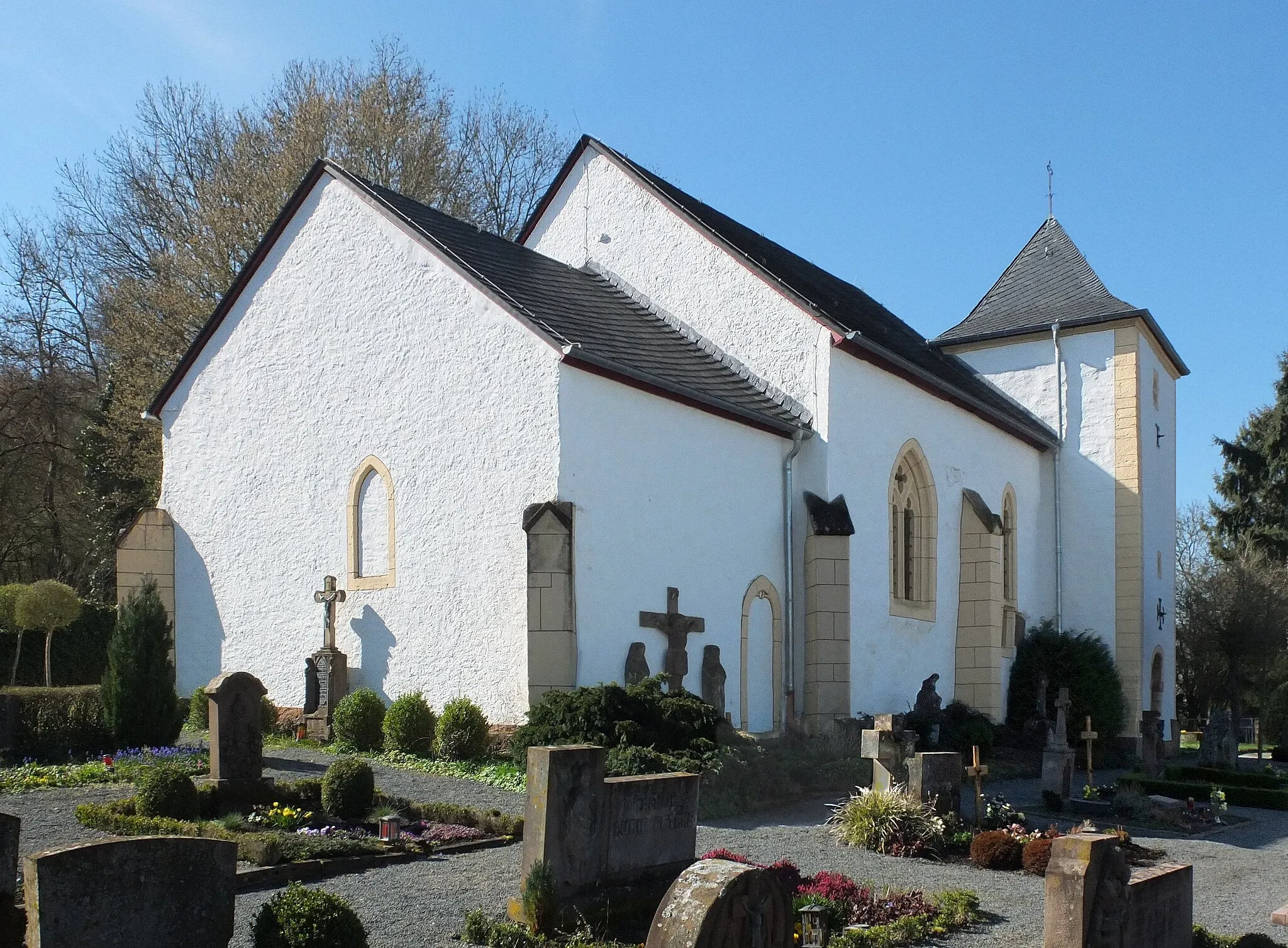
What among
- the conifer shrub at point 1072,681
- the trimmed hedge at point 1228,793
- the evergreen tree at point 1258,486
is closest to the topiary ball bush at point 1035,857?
the trimmed hedge at point 1228,793

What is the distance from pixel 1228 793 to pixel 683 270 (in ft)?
35.8

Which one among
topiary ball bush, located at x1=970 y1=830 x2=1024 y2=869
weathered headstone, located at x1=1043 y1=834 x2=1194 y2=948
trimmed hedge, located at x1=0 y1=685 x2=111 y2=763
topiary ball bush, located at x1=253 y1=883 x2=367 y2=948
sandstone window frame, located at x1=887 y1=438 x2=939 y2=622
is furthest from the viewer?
sandstone window frame, located at x1=887 y1=438 x2=939 y2=622

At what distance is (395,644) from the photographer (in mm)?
16578

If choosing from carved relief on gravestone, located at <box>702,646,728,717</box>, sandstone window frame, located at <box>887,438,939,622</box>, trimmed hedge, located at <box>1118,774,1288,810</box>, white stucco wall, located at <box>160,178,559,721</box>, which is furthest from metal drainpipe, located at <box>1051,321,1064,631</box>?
white stucco wall, located at <box>160,178,559,721</box>

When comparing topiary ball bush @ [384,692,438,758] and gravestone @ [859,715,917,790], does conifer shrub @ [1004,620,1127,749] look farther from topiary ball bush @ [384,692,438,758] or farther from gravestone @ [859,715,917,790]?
topiary ball bush @ [384,692,438,758]

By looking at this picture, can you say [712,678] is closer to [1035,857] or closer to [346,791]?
[1035,857]

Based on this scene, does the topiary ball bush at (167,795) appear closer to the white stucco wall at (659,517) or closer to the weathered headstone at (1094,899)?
the white stucco wall at (659,517)

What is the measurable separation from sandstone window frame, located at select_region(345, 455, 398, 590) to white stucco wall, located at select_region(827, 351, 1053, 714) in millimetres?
6104

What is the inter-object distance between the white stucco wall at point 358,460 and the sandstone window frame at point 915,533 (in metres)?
7.55

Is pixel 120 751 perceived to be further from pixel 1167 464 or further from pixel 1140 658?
pixel 1167 464

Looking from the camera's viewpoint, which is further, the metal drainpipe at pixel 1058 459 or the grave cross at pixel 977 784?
the metal drainpipe at pixel 1058 459

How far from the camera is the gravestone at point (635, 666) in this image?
51.7ft

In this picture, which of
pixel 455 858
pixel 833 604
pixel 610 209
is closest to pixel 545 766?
pixel 455 858

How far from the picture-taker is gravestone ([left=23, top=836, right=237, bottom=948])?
5680 millimetres
